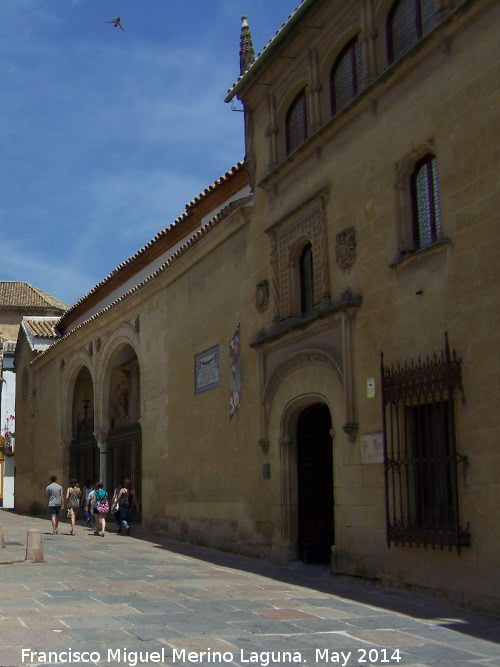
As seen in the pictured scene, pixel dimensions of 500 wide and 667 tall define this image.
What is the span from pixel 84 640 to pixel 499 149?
270 inches

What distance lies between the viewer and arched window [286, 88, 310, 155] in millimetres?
14727

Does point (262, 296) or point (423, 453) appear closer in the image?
point (423, 453)

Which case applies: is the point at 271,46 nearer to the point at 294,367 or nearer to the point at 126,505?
the point at 294,367

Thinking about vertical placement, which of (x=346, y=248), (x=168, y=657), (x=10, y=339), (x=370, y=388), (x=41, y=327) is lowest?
(x=168, y=657)

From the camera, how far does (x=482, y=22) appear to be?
399 inches

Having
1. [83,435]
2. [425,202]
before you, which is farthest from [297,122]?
[83,435]

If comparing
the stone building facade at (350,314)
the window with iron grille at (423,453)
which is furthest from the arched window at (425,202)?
the window with iron grille at (423,453)

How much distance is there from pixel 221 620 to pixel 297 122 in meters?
9.23

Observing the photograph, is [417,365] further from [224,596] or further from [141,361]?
[141,361]

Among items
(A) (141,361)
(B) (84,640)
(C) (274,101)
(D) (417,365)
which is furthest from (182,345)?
(B) (84,640)

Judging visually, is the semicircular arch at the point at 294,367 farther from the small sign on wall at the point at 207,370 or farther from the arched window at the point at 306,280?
the small sign on wall at the point at 207,370

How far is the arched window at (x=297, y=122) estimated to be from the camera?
14727 mm

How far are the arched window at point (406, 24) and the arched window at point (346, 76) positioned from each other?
788 millimetres

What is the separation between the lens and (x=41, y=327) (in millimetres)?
34344
